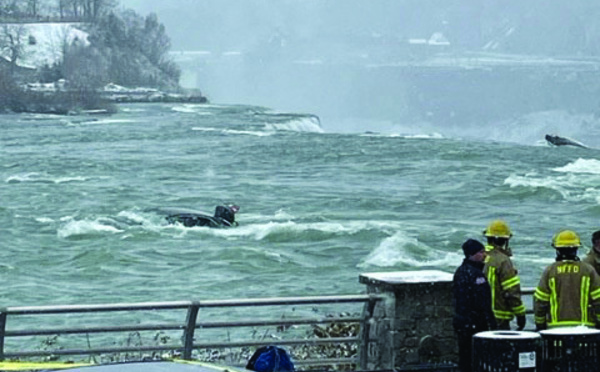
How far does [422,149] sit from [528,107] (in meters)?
126

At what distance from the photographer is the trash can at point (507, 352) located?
11.8 metres

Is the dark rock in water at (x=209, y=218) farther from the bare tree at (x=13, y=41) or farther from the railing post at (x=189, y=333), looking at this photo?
the bare tree at (x=13, y=41)

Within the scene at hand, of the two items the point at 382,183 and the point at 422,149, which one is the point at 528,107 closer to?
the point at 422,149

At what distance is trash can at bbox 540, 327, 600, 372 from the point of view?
12.2 metres

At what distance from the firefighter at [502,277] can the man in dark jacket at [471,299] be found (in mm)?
138

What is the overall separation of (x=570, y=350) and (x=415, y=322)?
6.16 ft

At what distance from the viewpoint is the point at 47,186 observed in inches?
2184

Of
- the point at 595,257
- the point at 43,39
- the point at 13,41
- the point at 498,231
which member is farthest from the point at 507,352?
the point at 43,39

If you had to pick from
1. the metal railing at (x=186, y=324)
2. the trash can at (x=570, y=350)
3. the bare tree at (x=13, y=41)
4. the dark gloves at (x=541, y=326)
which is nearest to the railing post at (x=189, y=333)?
the metal railing at (x=186, y=324)

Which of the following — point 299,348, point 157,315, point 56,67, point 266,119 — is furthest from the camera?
point 56,67

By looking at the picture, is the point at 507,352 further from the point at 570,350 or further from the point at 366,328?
the point at 366,328

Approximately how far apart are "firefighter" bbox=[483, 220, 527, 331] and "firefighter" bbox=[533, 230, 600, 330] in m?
0.28

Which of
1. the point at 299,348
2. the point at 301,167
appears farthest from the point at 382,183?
the point at 299,348

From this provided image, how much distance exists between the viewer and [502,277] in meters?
12.9
